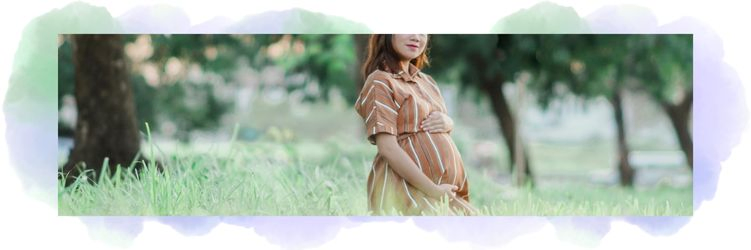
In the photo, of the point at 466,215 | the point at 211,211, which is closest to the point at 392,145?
the point at 466,215

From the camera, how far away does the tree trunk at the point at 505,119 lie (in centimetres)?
801

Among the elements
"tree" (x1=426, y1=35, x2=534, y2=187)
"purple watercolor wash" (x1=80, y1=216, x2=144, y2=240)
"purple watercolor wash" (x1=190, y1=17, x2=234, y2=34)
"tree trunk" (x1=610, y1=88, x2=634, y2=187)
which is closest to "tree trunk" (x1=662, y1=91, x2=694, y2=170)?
"tree trunk" (x1=610, y1=88, x2=634, y2=187)

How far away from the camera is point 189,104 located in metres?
8.98

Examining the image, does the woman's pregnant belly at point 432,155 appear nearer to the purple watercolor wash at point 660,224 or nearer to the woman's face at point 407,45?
the woman's face at point 407,45

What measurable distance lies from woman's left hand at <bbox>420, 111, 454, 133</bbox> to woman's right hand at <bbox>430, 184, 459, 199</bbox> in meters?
0.25

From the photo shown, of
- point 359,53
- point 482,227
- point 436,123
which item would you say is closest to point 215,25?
point 436,123

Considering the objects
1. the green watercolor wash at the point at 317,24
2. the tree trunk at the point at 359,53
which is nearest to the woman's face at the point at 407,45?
the green watercolor wash at the point at 317,24

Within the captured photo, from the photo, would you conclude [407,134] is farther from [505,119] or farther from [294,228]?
[505,119]

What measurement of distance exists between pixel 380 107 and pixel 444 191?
477 millimetres

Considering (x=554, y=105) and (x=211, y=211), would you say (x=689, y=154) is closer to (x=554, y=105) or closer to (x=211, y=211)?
(x=554, y=105)

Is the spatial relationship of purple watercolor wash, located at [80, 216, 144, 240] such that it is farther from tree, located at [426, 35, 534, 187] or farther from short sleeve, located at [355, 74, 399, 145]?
tree, located at [426, 35, 534, 187]

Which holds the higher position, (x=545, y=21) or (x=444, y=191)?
(x=545, y=21)

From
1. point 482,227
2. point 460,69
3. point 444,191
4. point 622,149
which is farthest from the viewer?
point 622,149

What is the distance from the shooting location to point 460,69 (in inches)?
308
